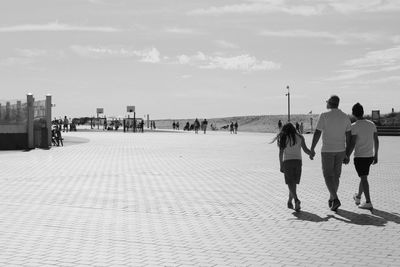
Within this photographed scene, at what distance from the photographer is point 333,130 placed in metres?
8.81

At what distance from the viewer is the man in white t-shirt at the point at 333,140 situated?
28.9 ft

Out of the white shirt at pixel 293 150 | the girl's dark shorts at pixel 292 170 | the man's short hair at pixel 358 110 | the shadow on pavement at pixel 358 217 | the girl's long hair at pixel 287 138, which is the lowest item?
the shadow on pavement at pixel 358 217

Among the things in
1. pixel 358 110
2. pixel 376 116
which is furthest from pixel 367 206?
pixel 376 116

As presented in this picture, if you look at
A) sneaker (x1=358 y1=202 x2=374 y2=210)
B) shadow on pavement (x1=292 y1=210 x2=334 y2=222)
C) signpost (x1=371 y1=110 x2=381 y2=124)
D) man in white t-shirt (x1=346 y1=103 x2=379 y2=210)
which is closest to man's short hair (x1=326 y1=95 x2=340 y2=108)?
man in white t-shirt (x1=346 y1=103 x2=379 y2=210)

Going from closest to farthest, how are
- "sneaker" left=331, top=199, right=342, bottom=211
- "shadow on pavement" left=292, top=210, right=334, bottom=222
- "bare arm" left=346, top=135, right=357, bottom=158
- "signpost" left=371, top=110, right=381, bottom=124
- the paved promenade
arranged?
the paved promenade, "shadow on pavement" left=292, top=210, right=334, bottom=222, "sneaker" left=331, top=199, right=342, bottom=211, "bare arm" left=346, top=135, right=357, bottom=158, "signpost" left=371, top=110, right=381, bottom=124

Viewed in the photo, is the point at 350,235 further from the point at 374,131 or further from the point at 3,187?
the point at 3,187

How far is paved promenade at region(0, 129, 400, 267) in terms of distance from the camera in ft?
19.4

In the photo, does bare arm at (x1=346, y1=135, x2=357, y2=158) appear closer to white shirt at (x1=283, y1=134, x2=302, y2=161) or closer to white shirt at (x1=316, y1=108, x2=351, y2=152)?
white shirt at (x1=316, y1=108, x2=351, y2=152)

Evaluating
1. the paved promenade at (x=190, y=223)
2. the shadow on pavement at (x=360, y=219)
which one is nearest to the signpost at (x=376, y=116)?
the paved promenade at (x=190, y=223)

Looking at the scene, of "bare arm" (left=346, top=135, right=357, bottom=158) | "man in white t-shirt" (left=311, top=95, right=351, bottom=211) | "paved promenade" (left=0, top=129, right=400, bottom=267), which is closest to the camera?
"paved promenade" (left=0, top=129, right=400, bottom=267)

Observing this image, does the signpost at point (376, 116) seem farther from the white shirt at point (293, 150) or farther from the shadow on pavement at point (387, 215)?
the shadow on pavement at point (387, 215)

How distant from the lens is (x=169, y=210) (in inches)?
351

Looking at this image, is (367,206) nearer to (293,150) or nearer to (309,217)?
(309,217)

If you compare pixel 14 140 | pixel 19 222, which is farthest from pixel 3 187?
pixel 14 140
